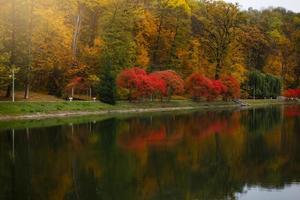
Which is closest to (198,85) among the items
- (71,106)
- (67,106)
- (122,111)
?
(122,111)

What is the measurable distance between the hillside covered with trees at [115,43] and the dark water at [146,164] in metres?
17.6

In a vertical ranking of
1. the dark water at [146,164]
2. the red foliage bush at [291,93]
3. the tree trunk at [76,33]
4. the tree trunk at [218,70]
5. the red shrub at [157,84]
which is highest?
the tree trunk at [76,33]

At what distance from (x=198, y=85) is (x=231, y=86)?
785 centimetres

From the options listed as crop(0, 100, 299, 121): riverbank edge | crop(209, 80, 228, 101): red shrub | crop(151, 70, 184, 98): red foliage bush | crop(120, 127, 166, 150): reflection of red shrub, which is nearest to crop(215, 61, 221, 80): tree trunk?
crop(0, 100, 299, 121): riverbank edge

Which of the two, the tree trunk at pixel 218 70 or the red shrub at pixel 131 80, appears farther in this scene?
the tree trunk at pixel 218 70

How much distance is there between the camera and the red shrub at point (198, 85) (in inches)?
2793

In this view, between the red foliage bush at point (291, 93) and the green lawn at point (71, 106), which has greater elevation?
the red foliage bush at point (291, 93)

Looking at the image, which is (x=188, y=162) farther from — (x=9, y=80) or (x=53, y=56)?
(x=53, y=56)

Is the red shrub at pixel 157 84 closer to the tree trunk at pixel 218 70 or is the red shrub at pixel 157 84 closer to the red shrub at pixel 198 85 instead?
the red shrub at pixel 198 85

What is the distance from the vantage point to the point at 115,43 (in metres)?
64.0

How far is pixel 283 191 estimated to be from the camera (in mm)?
17469

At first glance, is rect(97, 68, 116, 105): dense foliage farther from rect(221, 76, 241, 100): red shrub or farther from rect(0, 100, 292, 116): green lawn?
rect(221, 76, 241, 100): red shrub

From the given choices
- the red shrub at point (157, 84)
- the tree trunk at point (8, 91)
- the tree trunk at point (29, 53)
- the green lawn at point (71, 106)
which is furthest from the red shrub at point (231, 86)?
the tree trunk at point (8, 91)

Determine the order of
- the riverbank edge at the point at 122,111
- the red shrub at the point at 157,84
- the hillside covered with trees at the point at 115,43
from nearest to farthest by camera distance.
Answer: the riverbank edge at the point at 122,111, the hillside covered with trees at the point at 115,43, the red shrub at the point at 157,84
